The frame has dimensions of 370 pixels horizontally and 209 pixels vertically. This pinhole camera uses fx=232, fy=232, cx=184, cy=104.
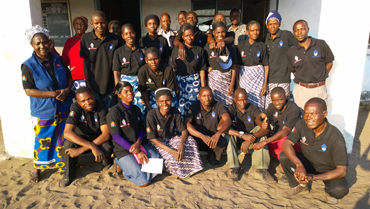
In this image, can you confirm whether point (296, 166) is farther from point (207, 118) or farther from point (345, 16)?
point (345, 16)

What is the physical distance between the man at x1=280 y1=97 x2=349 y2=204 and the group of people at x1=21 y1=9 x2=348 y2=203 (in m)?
0.01

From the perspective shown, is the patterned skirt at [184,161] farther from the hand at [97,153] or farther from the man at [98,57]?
the man at [98,57]

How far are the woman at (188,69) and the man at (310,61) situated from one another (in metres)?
1.39

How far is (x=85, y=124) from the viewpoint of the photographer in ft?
A: 10.2

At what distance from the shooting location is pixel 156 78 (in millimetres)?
3391

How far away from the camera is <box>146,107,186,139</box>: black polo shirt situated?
3115 mm

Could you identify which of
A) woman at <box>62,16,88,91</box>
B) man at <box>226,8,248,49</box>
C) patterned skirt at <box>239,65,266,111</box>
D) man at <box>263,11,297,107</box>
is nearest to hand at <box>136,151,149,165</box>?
woman at <box>62,16,88,91</box>

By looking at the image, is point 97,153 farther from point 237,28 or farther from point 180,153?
point 237,28

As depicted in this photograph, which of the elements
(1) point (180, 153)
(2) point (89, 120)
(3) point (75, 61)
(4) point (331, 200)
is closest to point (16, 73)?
(3) point (75, 61)

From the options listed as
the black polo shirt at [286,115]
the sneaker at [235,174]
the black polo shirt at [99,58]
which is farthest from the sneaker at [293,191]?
the black polo shirt at [99,58]

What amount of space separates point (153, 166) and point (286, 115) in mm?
1932

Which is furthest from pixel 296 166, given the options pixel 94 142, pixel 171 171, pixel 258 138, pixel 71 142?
pixel 71 142

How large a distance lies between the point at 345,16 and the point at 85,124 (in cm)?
407

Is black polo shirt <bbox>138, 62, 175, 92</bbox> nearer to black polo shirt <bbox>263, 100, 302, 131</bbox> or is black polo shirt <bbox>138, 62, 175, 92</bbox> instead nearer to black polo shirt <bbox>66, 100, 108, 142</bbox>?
black polo shirt <bbox>66, 100, 108, 142</bbox>
